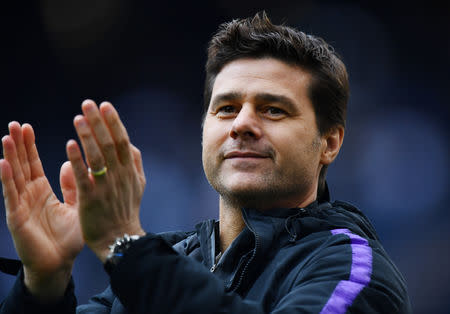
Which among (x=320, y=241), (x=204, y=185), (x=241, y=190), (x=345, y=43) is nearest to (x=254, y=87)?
(x=241, y=190)

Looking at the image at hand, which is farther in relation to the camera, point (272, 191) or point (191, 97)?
point (191, 97)

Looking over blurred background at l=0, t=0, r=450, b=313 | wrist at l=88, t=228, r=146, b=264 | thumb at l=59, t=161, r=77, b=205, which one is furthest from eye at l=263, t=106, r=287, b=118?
blurred background at l=0, t=0, r=450, b=313

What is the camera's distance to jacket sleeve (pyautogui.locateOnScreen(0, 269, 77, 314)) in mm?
1610

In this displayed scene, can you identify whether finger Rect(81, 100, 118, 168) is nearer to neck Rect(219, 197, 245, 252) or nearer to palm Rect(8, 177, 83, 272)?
palm Rect(8, 177, 83, 272)

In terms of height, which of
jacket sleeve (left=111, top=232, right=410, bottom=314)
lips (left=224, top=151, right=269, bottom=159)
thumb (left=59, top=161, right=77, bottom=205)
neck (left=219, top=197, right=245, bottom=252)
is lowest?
neck (left=219, top=197, right=245, bottom=252)

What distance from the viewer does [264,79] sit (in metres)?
2.03

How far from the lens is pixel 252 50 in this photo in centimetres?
216

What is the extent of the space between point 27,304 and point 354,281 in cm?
97

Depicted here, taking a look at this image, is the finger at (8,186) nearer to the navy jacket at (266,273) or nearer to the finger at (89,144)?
the navy jacket at (266,273)

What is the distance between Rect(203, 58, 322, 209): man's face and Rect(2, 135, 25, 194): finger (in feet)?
2.26

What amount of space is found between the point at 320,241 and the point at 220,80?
81 cm

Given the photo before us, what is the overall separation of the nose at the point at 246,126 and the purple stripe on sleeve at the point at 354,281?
50 cm

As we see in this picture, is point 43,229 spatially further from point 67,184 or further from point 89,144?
point 89,144

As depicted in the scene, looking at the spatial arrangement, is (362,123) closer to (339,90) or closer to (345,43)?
(345,43)
